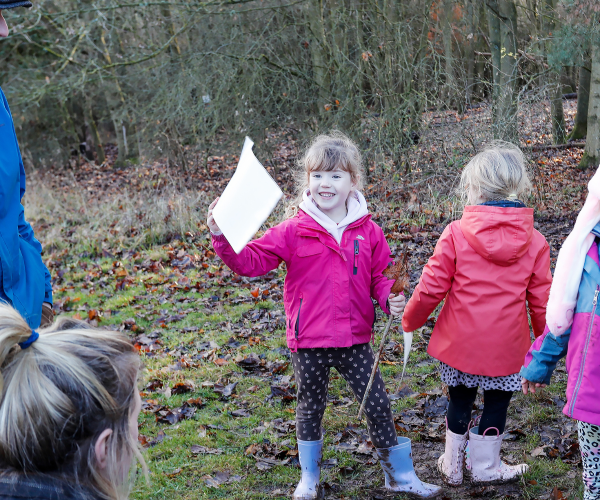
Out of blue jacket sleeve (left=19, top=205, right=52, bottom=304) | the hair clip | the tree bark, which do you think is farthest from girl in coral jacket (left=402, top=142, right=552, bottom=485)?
the tree bark

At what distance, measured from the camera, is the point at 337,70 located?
33.8 feet

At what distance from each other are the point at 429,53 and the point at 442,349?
6995 mm

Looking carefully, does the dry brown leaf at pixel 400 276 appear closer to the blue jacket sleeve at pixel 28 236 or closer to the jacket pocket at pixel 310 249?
the jacket pocket at pixel 310 249

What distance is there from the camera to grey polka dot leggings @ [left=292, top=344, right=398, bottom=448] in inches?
121

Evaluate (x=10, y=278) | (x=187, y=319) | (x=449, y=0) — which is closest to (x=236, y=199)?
(x=10, y=278)

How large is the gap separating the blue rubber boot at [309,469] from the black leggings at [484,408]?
720mm

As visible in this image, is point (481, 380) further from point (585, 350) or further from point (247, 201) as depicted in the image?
point (247, 201)

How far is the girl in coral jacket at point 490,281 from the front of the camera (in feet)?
9.45

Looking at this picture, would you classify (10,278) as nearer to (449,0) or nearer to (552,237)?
(552,237)

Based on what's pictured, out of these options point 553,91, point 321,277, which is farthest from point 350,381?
point 553,91

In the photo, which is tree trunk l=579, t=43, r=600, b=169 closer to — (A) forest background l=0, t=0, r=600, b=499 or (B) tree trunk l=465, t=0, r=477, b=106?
(A) forest background l=0, t=0, r=600, b=499

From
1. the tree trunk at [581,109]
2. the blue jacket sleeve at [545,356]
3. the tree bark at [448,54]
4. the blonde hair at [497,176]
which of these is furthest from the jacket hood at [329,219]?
the tree trunk at [581,109]

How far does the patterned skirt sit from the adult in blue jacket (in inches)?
78.2

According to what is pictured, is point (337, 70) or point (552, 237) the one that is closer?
point (552, 237)
